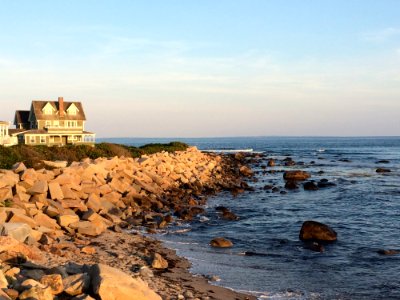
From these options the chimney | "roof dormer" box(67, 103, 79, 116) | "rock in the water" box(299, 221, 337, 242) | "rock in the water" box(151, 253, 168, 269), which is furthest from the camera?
"roof dormer" box(67, 103, 79, 116)

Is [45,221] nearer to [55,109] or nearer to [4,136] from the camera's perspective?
[4,136]

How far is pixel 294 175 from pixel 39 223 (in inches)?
1194

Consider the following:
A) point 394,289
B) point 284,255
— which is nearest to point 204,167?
point 284,255

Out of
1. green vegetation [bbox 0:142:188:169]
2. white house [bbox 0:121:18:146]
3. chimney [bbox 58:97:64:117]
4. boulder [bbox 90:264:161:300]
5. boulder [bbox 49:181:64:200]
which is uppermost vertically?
chimney [bbox 58:97:64:117]

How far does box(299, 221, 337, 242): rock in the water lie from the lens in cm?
1673

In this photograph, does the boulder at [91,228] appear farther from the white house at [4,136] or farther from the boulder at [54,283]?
the white house at [4,136]

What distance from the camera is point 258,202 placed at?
27.2 m

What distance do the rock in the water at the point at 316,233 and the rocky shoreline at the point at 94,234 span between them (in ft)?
19.2

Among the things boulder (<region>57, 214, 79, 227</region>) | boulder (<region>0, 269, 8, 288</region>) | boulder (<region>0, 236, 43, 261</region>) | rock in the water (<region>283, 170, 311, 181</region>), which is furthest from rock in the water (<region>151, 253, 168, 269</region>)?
rock in the water (<region>283, 170, 311, 181</region>)

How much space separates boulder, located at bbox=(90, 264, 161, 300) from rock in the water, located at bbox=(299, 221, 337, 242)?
10452mm

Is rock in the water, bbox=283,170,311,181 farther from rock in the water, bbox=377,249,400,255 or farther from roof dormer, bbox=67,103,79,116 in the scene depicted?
roof dormer, bbox=67,103,79,116

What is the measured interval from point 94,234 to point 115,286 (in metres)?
8.24

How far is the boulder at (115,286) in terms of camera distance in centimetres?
715

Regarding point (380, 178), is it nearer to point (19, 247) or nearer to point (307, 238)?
point (307, 238)
